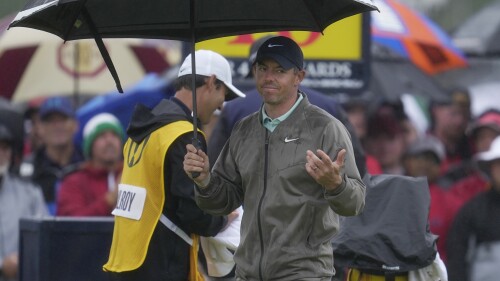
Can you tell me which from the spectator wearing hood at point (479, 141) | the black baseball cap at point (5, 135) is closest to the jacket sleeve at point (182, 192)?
the black baseball cap at point (5, 135)

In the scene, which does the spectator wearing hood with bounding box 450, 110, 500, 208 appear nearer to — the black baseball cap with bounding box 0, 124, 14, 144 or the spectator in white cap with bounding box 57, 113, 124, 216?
the spectator in white cap with bounding box 57, 113, 124, 216

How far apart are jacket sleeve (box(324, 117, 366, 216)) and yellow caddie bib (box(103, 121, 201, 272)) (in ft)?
4.33

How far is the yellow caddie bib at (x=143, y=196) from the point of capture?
8.07m

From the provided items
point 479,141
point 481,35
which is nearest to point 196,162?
point 479,141

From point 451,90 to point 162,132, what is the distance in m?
9.17

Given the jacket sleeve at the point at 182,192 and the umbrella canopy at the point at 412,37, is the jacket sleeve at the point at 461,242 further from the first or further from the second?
the umbrella canopy at the point at 412,37

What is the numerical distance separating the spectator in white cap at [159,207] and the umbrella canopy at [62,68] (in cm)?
765

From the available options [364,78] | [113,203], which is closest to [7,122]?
[113,203]

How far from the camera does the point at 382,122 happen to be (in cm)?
1443

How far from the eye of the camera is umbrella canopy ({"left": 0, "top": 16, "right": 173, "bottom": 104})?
16.4 metres

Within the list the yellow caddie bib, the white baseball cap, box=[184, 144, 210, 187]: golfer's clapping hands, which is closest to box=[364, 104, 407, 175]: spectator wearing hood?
the white baseball cap

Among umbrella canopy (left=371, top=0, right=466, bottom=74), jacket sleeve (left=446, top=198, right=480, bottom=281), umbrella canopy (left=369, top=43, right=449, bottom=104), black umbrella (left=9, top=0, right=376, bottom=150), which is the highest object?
umbrella canopy (left=371, top=0, right=466, bottom=74)

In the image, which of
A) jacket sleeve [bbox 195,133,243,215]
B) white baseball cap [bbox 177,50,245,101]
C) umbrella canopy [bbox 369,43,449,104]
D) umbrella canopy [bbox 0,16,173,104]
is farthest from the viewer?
umbrella canopy [bbox 0,16,173,104]

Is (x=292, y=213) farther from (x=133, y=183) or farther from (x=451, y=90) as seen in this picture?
(x=451, y=90)
